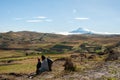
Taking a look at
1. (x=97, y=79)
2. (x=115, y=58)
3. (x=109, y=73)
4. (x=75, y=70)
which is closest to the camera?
(x=97, y=79)

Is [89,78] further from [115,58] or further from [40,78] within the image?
[115,58]

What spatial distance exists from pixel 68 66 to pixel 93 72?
3.12 meters

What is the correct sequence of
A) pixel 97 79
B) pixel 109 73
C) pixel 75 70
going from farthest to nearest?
pixel 75 70
pixel 109 73
pixel 97 79

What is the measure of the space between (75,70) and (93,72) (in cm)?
229

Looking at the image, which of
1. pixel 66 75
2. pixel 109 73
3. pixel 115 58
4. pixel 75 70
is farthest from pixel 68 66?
pixel 115 58

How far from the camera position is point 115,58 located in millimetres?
35750

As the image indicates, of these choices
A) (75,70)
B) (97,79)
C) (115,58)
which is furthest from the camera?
(115,58)

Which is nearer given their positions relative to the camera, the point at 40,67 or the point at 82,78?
the point at 82,78

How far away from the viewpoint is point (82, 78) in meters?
23.0

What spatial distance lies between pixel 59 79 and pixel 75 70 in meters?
4.07

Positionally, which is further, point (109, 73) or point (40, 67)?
point (40, 67)

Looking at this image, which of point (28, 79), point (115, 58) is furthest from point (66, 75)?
point (115, 58)

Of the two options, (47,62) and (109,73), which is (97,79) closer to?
(109,73)

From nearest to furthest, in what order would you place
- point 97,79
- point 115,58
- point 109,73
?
point 97,79 < point 109,73 < point 115,58
